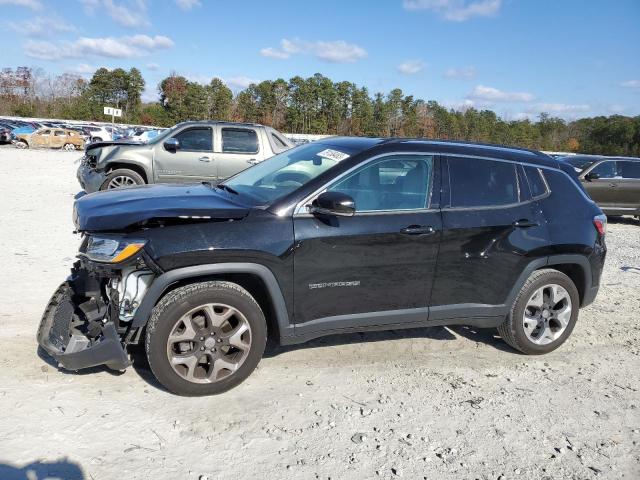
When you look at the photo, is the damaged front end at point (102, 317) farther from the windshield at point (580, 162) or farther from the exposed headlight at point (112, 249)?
the windshield at point (580, 162)

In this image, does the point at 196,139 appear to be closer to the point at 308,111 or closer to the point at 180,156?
the point at 180,156

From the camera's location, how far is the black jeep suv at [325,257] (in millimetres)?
3393

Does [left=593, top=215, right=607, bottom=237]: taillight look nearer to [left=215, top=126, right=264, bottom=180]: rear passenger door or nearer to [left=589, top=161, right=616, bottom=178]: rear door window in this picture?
[left=215, top=126, right=264, bottom=180]: rear passenger door

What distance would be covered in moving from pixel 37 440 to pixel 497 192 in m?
3.70

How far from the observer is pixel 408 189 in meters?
4.08

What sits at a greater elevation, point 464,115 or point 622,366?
point 464,115

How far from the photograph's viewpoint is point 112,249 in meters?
3.34

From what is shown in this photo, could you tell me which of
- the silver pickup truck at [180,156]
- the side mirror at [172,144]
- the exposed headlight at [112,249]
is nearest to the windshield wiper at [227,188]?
the exposed headlight at [112,249]

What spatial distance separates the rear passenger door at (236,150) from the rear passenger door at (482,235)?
6.96 meters

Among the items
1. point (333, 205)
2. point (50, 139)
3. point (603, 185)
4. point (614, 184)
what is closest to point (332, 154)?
point (333, 205)

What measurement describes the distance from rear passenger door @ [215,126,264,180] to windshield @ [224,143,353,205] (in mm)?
6045

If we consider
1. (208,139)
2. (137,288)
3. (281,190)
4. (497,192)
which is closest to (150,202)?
(137,288)

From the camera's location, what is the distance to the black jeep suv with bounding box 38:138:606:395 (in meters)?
3.39

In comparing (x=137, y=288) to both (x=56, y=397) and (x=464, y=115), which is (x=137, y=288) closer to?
(x=56, y=397)
